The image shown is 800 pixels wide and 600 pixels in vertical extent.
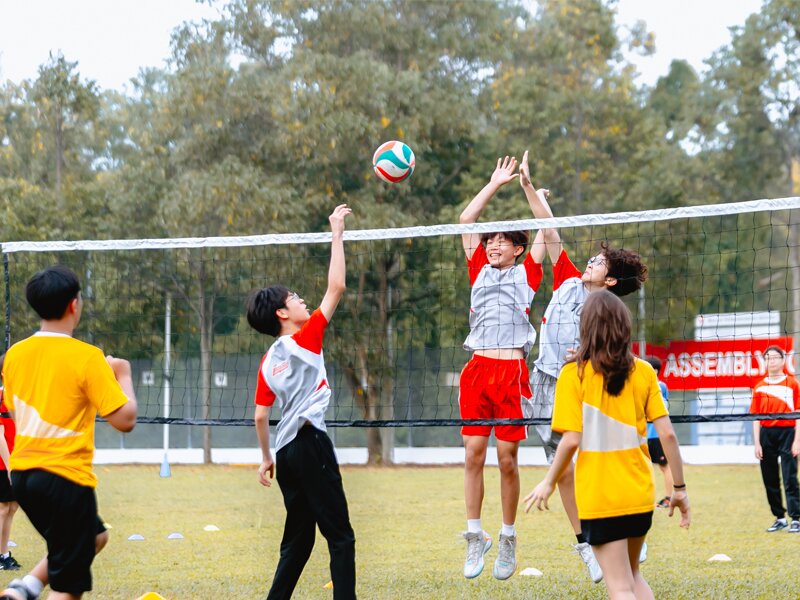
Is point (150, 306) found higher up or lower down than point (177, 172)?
lower down

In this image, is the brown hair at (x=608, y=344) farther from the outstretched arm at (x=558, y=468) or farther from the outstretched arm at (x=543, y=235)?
the outstretched arm at (x=543, y=235)

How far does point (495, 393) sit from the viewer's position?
7277 millimetres

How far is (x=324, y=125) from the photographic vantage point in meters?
25.9

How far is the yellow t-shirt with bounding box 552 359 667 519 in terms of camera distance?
4953 mm

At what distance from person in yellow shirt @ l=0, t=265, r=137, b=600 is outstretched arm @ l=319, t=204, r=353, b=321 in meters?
1.39

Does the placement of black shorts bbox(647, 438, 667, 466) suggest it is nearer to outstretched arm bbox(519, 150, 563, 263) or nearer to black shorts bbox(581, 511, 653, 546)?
A: outstretched arm bbox(519, 150, 563, 263)

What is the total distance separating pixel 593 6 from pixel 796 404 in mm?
22088

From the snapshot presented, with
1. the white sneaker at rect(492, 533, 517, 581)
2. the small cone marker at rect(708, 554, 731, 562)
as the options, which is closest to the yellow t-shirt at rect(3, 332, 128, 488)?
the white sneaker at rect(492, 533, 517, 581)

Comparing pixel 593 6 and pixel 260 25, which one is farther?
pixel 593 6

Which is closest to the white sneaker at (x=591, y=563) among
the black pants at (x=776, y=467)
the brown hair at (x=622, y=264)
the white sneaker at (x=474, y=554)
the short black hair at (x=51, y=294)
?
the white sneaker at (x=474, y=554)

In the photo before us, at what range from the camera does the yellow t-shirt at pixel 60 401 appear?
495cm

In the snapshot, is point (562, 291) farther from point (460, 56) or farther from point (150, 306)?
point (460, 56)

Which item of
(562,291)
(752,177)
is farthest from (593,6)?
(562,291)

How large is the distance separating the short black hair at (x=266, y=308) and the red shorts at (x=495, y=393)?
157 centimetres
